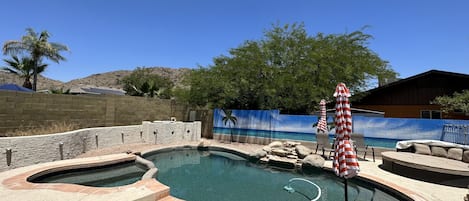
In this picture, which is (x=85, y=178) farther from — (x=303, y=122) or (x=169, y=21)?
(x=169, y=21)

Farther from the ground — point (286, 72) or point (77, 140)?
point (286, 72)

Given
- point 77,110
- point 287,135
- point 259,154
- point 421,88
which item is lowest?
point 259,154

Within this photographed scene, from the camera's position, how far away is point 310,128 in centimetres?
1086

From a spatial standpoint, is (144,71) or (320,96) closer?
(320,96)

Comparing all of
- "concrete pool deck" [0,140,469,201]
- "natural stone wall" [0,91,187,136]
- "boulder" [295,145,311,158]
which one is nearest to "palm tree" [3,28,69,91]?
"natural stone wall" [0,91,187,136]

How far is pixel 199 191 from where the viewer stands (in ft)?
18.9

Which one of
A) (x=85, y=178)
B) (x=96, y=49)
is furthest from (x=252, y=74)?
(x=96, y=49)

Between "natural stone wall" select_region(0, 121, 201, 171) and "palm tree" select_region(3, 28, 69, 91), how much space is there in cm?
939

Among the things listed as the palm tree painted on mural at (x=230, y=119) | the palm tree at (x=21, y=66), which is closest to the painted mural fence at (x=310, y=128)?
the palm tree painted on mural at (x=230, y=119)

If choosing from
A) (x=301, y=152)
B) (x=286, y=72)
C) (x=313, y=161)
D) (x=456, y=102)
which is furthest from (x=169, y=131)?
(x=456, y=102)

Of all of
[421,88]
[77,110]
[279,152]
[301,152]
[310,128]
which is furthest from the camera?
[421,88]

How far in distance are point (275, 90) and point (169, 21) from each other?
9.21m

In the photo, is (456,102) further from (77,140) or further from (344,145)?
(77,140)

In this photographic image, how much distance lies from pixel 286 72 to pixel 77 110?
991cm
